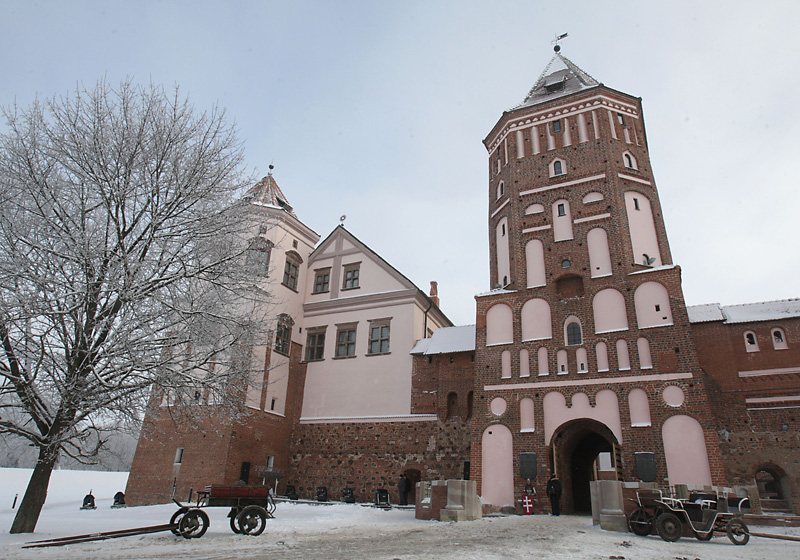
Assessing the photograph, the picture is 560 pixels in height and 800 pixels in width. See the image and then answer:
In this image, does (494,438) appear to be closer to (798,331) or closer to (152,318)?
(798,331)

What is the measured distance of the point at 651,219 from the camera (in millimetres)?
21594

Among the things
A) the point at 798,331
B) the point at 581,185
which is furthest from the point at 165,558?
the point at 798,331

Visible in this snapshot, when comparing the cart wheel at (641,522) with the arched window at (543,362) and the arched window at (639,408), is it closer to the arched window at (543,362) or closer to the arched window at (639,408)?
the arched window at (639,408)

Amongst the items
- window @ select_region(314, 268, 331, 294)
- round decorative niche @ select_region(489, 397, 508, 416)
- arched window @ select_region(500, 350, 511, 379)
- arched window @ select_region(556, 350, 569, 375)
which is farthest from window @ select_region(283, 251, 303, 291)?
arched window @ select_region(556, 350, 569, 375)

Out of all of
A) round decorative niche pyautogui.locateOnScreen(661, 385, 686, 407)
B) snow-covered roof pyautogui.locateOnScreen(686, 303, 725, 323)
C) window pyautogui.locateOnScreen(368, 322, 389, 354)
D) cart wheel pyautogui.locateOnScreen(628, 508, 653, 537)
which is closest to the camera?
cart wheel pyautogui.locateOnScreen(628, 508, 653, 537)

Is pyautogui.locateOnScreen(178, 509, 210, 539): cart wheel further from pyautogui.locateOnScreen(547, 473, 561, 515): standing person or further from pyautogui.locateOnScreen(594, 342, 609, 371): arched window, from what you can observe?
pyautogui.locateOnScreen(594, 342, 609, 371): arched window

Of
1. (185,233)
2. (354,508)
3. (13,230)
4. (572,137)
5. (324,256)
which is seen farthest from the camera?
(324,256)

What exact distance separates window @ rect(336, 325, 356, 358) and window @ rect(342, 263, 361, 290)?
2.19 metres

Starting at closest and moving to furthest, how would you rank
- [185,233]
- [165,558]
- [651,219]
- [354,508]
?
1. [165,558]
2. [185,233]
3. [354,508]
4. [651,219]

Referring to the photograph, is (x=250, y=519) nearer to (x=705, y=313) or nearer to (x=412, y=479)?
(x=412, y=479)

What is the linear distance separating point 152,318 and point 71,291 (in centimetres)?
143

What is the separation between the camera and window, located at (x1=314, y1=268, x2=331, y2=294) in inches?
1086

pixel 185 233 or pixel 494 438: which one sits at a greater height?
pixel 185 233

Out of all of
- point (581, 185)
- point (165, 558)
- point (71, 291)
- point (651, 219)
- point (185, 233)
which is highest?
point (581, 185)
